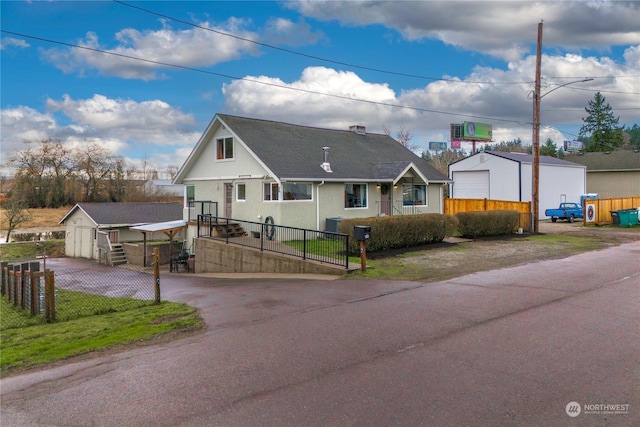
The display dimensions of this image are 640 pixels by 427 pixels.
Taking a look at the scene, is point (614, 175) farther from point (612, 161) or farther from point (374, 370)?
point (374, 370)

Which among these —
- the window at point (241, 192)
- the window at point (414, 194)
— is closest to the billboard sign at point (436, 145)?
the window at point (414, 194)

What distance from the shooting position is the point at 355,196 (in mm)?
24344

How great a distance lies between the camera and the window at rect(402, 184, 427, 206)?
2645 centimetres

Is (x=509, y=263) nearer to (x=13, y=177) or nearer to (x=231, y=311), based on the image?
(x=231, y=311)

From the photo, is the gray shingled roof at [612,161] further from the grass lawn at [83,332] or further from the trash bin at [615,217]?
the grass lawn at [83,332]

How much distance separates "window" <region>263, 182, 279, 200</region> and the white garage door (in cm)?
2166

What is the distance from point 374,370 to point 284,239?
14.8 m

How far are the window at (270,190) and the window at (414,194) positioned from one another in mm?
8019

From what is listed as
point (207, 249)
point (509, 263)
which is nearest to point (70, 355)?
point (509, 263)

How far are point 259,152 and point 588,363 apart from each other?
17.9 metres

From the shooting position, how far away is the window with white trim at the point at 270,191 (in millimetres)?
21703

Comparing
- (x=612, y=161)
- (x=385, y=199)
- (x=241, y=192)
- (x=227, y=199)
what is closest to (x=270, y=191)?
(x=241, y=192)

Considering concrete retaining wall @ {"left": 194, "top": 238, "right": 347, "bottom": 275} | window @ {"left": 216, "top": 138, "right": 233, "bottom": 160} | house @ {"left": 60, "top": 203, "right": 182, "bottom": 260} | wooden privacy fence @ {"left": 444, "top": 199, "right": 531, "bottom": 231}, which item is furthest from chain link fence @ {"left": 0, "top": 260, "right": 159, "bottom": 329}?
house @ {"left": 60, "top": 203, "right": 182, "bottom": 260}

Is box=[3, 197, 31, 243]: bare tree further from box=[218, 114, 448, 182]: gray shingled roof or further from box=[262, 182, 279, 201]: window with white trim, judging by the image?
box=[262, 182, 279, 201]: window with white trim
